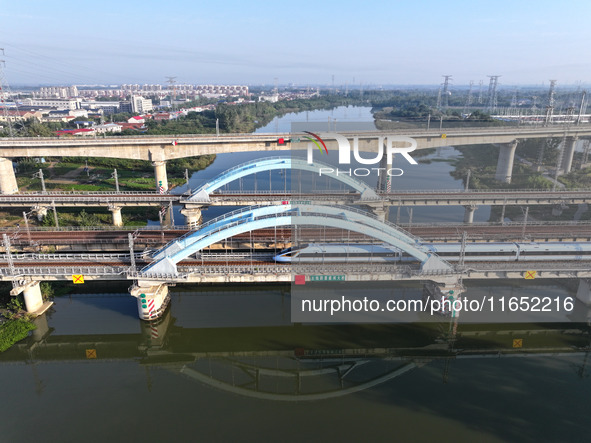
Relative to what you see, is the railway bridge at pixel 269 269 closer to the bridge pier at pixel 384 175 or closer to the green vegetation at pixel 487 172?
the bridge pier at pixel 384 175

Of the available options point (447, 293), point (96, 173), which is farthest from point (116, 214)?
point (447, 293)

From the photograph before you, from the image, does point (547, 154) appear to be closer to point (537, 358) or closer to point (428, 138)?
point (428, 138)

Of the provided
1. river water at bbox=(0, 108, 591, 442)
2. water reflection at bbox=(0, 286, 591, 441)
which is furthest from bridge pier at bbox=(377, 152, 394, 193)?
water reflection at bbox=(0, 286, 591, 441)

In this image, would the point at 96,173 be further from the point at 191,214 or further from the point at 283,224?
the point at 283,224

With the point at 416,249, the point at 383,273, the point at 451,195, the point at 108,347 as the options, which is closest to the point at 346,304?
the point at 383,273

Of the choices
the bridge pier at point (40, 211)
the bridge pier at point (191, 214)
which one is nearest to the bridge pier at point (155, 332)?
the bridge pier at point (191, 214)
